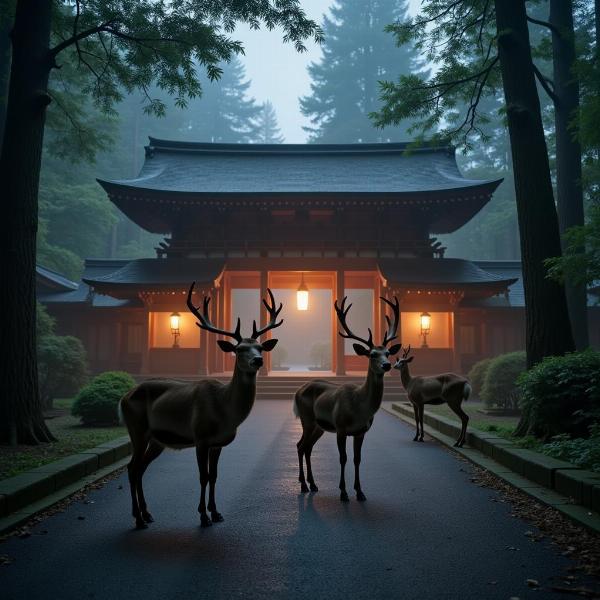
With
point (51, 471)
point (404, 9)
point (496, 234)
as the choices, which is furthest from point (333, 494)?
→ point (404, 9)

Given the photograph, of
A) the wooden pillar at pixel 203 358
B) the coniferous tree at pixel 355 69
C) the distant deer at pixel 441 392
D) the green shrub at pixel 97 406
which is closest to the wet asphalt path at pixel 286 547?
the distant deer at pixel 441 392

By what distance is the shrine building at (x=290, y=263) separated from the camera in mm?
19859

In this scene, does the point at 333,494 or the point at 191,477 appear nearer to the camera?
the point at 333,494

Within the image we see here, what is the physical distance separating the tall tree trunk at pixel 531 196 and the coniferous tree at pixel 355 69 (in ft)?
127

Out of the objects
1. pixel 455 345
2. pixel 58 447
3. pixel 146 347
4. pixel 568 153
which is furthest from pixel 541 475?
pixel 146 347

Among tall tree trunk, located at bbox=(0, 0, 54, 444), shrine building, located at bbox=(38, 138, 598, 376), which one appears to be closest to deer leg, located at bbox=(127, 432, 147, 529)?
tall tree trunk, located at bbox=(0, 0, 54, 444)

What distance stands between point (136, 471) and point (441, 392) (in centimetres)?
594

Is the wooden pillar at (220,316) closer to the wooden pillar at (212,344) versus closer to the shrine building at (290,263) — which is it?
the shrine building at (290,263)

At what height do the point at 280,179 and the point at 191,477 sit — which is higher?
the point at 280,179

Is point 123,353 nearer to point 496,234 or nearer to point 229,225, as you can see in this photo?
point 229,225

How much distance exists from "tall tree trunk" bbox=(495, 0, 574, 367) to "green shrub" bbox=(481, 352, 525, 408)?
490 centimetres

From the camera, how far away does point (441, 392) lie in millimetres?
8922

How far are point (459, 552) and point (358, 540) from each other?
2.56 feet

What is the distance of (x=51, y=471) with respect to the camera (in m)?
5.62
